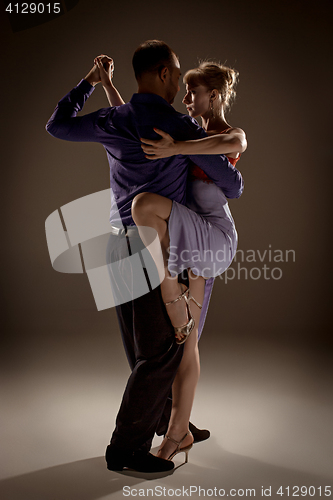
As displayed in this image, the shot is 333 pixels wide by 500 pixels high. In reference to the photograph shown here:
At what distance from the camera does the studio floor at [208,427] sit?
2.25 metres

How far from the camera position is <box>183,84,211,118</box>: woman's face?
2.61 m

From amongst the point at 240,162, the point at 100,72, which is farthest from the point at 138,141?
the point at 240,162

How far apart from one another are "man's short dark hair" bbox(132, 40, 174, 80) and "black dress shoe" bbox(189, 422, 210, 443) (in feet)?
5.98

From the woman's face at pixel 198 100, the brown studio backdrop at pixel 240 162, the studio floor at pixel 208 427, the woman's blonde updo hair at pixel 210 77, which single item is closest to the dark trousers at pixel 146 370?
the studio floor at pixel 208 427

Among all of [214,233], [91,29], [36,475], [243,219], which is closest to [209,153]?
[214,233]

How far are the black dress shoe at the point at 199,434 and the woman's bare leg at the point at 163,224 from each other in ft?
2.30

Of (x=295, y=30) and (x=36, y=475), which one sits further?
(x=295, y=30)

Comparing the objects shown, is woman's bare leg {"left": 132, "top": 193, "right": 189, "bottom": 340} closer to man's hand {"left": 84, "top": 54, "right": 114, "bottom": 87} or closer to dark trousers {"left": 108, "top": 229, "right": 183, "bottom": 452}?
dark trousers {"left": 108, "top": 229, "right": 183, "bottom": 452}

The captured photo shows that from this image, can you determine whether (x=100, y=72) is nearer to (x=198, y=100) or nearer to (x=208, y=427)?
(x=198, y=100)

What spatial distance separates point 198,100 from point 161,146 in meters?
0.57

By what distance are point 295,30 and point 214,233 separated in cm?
291

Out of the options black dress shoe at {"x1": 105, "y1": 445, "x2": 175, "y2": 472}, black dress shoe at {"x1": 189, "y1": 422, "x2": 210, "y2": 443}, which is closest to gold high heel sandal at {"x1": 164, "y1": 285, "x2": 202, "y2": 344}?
black dress shoe at {"x1": 105, "y1": 445, "x2": 175, "y2": 472}

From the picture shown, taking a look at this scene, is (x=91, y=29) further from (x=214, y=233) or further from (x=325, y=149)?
(x=214, y=233)

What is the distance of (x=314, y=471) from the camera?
2.38 meters
